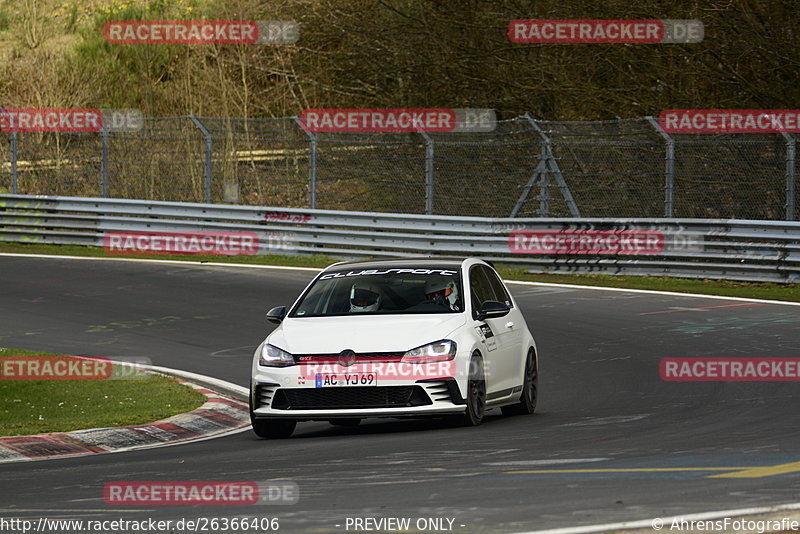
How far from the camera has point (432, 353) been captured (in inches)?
433

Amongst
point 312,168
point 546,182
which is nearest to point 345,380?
point 546,182

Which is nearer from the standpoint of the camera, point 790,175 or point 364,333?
point 364,333

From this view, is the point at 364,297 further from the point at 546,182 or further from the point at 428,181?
the point at 428,181

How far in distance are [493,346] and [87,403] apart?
3915 millimetres

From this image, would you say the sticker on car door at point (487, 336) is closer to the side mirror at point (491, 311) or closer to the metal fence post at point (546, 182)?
the side mirror at point (491, 311)

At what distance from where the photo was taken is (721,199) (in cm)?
2519

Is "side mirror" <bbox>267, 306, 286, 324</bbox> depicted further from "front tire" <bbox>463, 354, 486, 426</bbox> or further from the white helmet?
"front tire" <bbox>463, 354, 486, 426</bbox>

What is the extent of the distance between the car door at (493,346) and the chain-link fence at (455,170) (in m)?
11.6

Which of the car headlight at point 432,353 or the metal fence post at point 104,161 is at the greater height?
the metal fence post at point 104,161

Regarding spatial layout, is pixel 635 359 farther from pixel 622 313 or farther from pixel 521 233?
pixel 521 233

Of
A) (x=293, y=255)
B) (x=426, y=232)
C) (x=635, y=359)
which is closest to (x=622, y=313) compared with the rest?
(x=635, y=359)

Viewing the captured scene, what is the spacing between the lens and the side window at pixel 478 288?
12055mm

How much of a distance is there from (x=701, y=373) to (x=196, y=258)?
14770 mm

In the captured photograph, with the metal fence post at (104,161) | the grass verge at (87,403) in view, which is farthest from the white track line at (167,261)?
the grass verge at (87,403)
